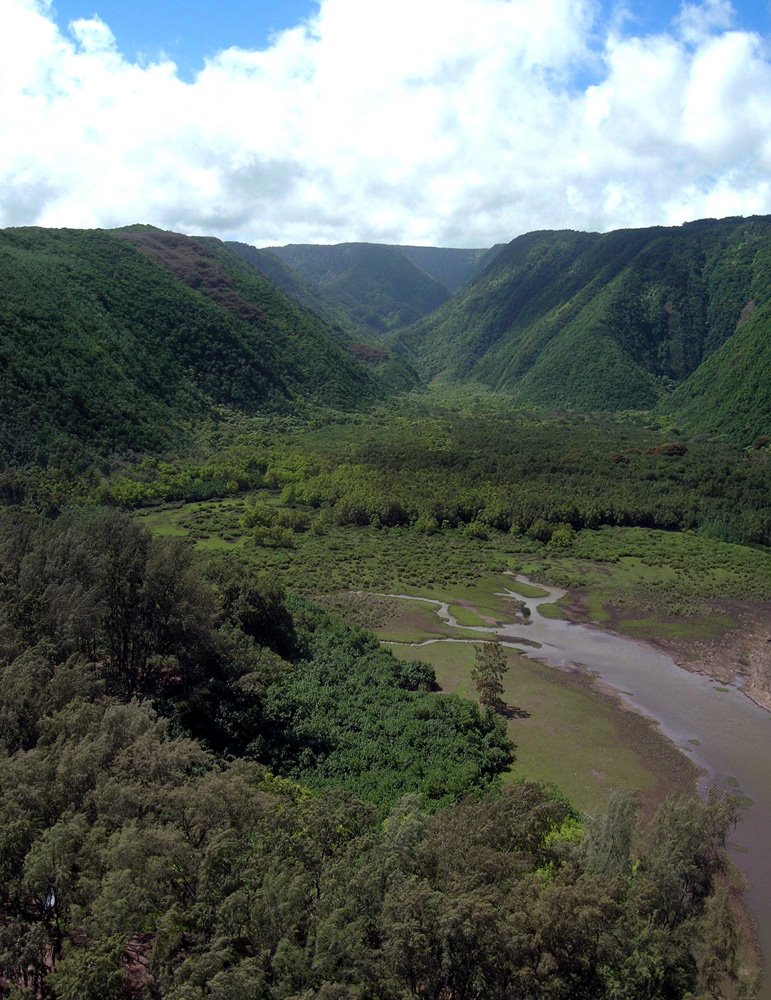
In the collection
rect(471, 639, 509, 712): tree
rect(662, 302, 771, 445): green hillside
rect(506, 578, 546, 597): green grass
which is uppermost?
rect(662, 302, 771, 445): green hillside

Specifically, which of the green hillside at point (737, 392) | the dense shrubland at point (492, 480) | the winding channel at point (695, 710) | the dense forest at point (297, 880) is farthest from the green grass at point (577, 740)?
the green hillside at point (737, 392)

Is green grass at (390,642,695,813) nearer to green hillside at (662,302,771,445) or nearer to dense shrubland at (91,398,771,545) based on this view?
dense shrubland at (91,398,771,545)

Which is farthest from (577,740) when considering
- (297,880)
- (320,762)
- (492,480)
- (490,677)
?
(492,480)

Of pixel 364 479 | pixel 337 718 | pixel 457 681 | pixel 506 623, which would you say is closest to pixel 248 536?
pixel 364 479

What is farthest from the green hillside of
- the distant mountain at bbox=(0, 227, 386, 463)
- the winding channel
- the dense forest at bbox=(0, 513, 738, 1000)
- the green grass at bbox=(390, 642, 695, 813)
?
the dense forest at bbox=(0, 513, 738, 1000)

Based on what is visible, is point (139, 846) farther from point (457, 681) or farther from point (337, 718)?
point (457, 681)

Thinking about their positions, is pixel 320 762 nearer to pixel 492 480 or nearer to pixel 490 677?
pixel 490 677
